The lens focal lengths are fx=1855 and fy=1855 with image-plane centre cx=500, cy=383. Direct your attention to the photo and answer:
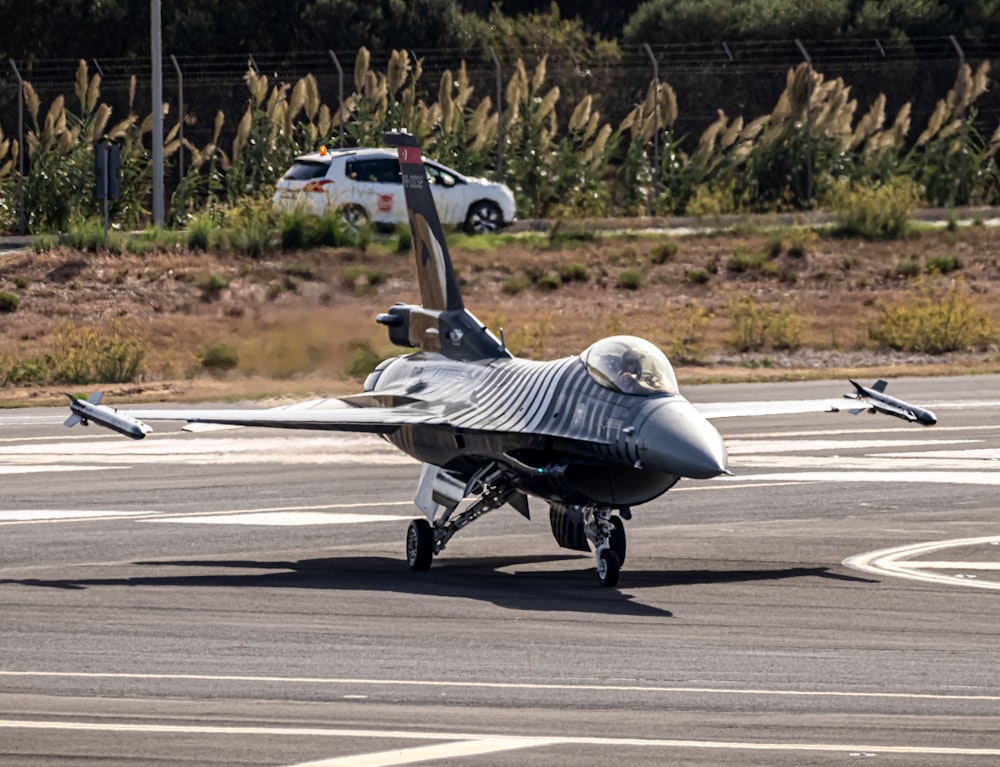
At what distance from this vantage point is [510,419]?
18516mm

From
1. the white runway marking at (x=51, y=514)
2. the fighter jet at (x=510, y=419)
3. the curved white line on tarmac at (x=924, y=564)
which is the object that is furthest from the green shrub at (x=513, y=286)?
the curved white line on tarmac at (x=924, y=564)

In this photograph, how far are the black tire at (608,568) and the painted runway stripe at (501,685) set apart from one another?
442 cm

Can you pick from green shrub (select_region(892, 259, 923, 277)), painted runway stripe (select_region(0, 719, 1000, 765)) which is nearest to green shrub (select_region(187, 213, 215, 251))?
green shrub (select_region(892, 259, 923, 277))

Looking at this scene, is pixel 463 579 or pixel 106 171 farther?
pixel 106 171

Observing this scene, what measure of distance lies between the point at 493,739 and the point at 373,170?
37.5m

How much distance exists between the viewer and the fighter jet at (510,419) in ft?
55.8

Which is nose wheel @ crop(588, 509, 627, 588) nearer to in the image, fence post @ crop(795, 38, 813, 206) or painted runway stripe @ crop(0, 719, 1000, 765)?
painted runway stripe @ crop(0, 719, 1000, 765)

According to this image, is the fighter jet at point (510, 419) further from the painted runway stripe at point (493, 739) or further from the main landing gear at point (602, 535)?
the painted runway stripe at point (493, 739)

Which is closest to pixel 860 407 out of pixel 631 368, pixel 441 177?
pixel 631 368

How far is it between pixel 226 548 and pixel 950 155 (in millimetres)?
39743

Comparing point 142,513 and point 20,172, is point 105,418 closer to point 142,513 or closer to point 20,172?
point 142,513

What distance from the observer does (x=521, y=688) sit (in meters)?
13.2

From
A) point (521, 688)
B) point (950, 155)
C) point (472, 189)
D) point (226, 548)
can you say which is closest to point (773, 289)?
point (472, 189)

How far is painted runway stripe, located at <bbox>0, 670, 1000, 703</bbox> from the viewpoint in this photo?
12.9m
